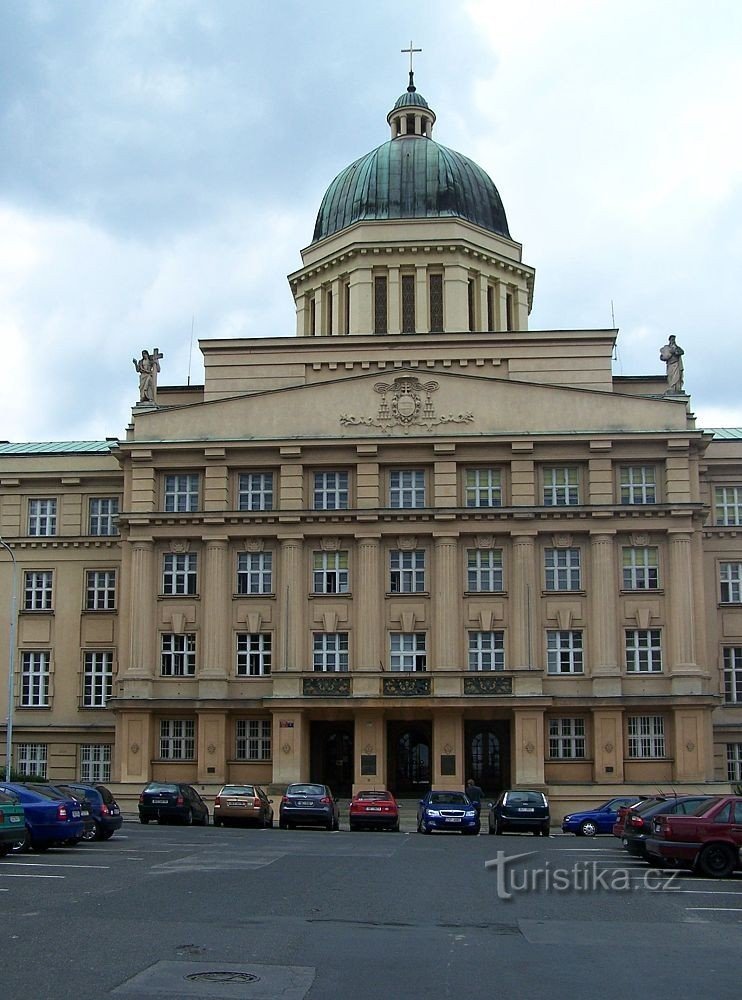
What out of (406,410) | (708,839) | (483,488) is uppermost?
(406,410)

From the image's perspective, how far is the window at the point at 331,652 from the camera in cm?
5128

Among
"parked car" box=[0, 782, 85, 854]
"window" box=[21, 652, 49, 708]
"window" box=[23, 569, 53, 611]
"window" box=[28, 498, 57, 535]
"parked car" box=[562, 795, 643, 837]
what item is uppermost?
"window" box=[28, 498, 57, 535]

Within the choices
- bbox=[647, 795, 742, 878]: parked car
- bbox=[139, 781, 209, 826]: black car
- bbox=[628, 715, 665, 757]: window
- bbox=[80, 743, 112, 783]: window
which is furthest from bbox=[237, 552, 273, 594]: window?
bbox=[647, 795, 742, 878]: parked car

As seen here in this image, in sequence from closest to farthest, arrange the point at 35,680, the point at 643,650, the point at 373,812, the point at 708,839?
the point at 708,839 → the point at 373,812 → the point at 643,650 → the point at 35,680

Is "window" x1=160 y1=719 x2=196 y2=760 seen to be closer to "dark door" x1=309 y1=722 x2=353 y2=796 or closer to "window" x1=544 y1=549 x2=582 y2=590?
"dark door" x1=309 y1=722 x2=353 y2=796

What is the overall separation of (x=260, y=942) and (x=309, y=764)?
125 feet

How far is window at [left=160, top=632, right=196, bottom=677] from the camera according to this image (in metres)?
51.9

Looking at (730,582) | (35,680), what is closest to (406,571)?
(730,582)

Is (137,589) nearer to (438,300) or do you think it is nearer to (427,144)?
(438,300)

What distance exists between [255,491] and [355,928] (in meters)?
37.5

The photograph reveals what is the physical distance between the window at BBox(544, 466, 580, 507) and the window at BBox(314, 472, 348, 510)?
25.4 ft

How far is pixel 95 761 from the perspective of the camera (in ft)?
178

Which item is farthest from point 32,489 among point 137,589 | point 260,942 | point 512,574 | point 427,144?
point 260,942

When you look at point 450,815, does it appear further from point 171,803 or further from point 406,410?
point 406,410
